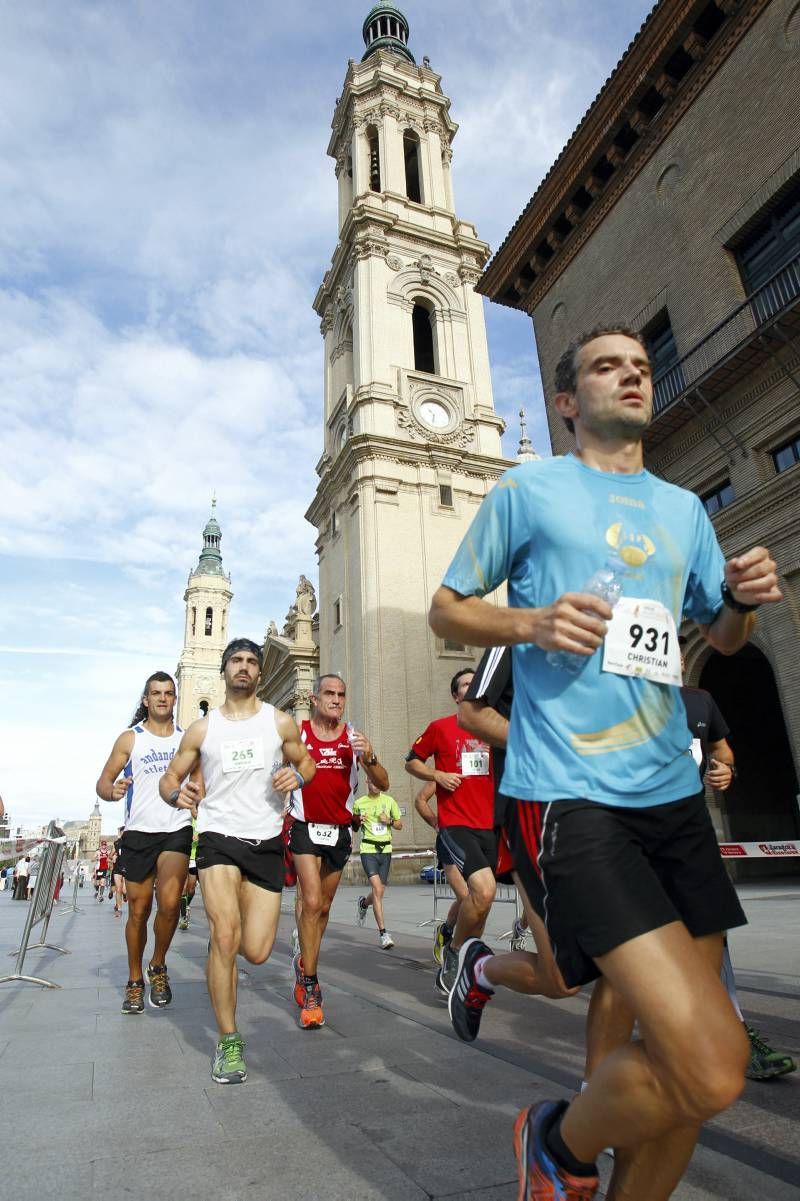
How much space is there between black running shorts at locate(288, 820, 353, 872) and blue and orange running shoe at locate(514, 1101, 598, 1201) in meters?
3.86

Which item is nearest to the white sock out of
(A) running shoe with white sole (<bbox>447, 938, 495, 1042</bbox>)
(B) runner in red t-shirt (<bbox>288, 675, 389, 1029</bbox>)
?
(A) running shoe with white sole (<bbox>447, 938, 495, 1042</bbox>)

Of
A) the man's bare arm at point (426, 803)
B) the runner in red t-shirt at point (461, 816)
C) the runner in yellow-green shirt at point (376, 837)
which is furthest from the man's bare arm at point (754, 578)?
the runner in yellow-green shirt at point (376, 837)

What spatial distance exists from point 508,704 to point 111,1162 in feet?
7.14

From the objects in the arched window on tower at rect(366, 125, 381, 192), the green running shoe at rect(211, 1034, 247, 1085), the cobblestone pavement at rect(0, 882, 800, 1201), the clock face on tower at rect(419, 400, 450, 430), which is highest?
the arched window on tower at rect(366, 125, 381, 192)

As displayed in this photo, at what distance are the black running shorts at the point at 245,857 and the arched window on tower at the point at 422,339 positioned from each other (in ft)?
111

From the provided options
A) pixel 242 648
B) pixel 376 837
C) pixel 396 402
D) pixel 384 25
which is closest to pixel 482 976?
pixel 242 648

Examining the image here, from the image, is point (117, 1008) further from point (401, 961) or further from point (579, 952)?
point (579, 952)

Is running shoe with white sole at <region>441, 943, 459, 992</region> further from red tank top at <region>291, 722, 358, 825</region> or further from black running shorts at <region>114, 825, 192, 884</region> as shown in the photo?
black running shorts at <region>114, 825, 192, 884</region>

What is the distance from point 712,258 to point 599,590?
14.8 metres

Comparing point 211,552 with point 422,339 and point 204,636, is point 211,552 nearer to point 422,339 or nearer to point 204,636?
point 204,636

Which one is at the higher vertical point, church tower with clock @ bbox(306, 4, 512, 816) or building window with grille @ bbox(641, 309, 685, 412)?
church tower with clock @ bbox(306, 4, 512, 816)

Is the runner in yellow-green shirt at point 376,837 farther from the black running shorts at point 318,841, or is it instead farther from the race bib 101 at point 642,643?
the race bib 101 at point 642,643

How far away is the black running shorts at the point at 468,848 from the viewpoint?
5527mm

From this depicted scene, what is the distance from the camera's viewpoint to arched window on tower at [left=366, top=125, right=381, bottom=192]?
3753cm
